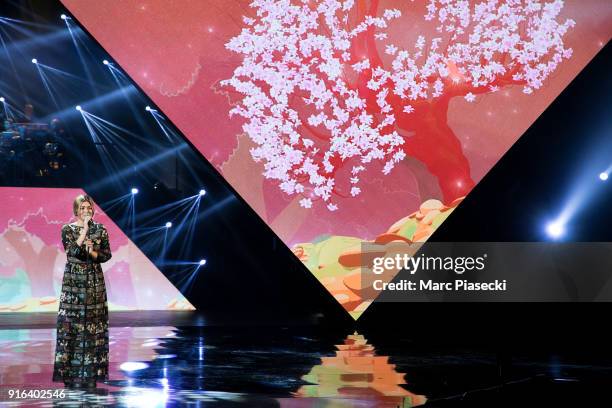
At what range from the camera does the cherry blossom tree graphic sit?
26.5 feet

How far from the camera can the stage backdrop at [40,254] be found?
831cm

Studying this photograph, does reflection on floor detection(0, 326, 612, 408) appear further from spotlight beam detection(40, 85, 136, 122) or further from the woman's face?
spotlight beam detection(40, 85, 136, 122)

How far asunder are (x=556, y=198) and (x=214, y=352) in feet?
14.0

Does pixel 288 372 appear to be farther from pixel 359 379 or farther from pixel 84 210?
pixel 84 210

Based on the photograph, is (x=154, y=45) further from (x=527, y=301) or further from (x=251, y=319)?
(x=527, y=301)

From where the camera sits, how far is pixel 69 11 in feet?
26.3

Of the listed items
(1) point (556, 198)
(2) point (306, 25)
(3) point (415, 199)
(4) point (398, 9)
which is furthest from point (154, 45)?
(1) point (556, 198)

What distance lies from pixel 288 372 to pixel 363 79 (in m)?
3.75

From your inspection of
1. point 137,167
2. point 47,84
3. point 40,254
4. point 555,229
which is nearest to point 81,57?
point 47,84

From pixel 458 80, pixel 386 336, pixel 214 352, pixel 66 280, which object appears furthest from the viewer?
pixel 458 80

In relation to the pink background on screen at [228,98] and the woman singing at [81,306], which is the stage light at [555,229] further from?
the woman singing at [81,306]

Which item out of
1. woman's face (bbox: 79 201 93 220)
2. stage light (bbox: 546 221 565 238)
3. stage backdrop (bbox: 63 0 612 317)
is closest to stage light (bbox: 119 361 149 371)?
woman's face (bbox: 79 201 93 220)

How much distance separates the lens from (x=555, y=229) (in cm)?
845

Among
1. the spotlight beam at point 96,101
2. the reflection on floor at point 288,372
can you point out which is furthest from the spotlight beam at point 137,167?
the reflection on floor at point 288,372
